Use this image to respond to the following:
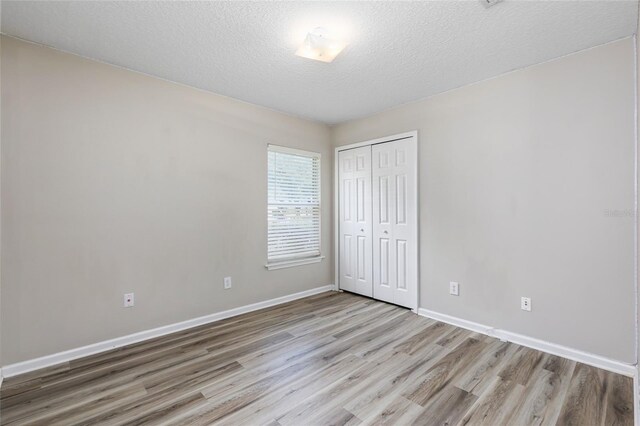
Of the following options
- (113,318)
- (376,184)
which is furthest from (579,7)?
(113,318)

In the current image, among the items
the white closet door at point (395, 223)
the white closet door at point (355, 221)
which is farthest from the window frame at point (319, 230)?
the white closet door at point (395, 223)

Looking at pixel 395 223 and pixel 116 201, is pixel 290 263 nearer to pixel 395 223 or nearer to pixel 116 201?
pixel 395 223

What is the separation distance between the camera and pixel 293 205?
157 inches

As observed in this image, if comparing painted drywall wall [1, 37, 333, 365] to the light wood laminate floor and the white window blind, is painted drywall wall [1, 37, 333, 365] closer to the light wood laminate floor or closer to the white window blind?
the white window blind

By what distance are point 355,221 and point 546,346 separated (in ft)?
7.90

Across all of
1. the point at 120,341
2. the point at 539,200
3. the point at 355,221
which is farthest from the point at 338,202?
the point at 120,341

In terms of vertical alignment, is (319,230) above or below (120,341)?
above

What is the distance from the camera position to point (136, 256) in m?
2.71

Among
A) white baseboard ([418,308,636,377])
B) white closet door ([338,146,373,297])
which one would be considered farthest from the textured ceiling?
white baseboard ([418,308,636,377])

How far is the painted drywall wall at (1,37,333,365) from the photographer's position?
7.25 ft

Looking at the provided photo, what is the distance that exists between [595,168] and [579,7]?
3.83 ft

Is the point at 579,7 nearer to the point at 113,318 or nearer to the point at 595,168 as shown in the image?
the point at 595,168

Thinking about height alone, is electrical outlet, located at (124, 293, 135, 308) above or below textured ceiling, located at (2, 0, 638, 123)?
below

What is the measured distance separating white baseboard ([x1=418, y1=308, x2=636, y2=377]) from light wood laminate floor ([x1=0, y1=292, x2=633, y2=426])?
65mm
